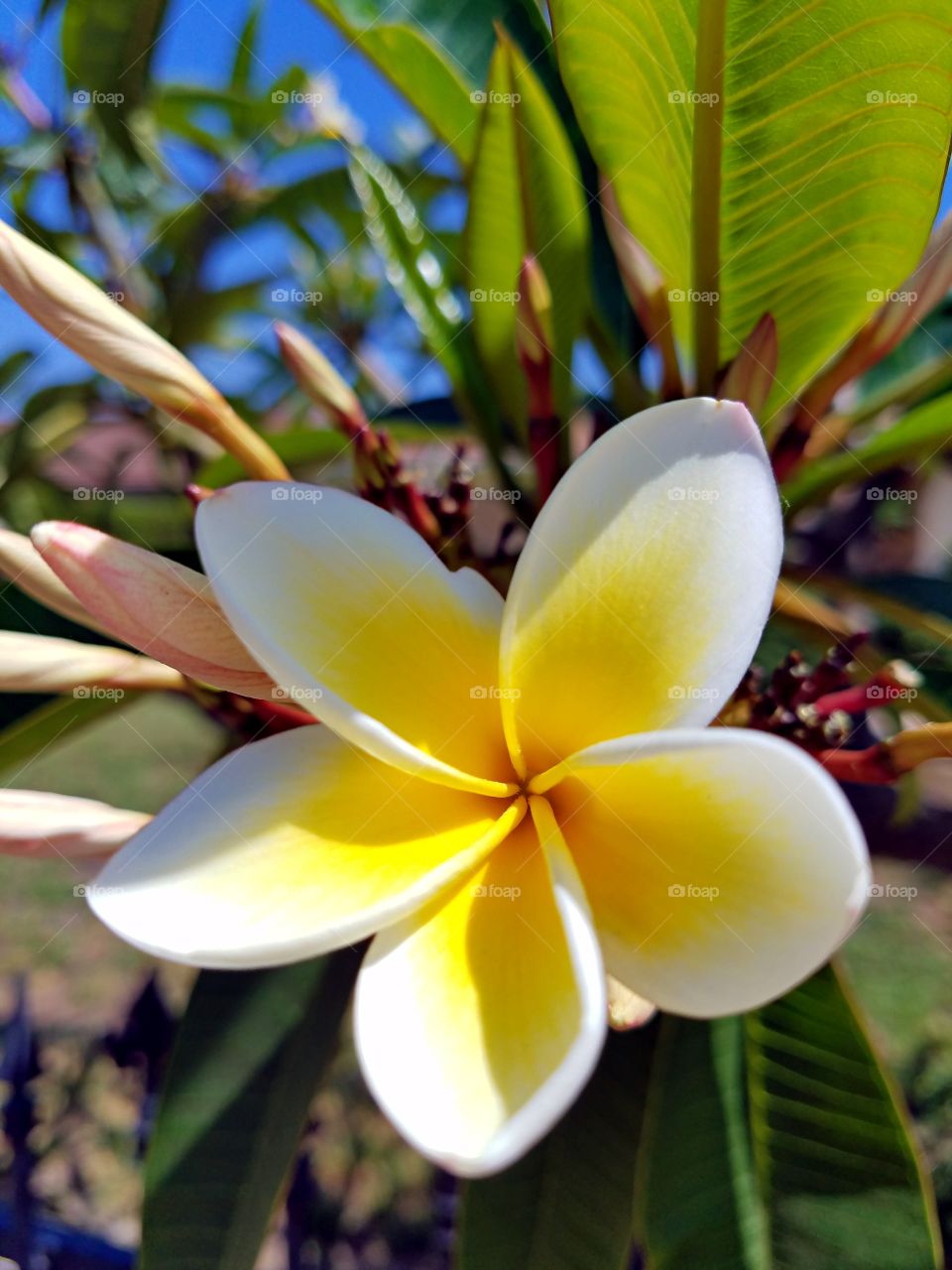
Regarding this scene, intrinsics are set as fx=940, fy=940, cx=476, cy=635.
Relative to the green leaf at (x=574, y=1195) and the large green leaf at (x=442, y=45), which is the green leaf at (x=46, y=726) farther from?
the large green leaf at (x=442, y=45)

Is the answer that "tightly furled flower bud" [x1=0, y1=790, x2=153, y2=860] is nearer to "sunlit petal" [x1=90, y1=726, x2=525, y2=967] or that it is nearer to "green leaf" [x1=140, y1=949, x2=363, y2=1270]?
"sunlit petal" [x1=90, y1=726, x2=525, y2=967]

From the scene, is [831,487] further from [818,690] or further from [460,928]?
[460,928]

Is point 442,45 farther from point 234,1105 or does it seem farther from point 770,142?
point 234,1105

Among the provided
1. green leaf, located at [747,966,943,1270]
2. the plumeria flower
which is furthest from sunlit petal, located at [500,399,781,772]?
green leaf, located at [747,966,943,1270]

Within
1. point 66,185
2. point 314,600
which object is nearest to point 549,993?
point 314,600

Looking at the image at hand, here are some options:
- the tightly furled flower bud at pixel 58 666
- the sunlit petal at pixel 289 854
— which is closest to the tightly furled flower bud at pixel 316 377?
the tightly furled flower bud at pixel 58 666

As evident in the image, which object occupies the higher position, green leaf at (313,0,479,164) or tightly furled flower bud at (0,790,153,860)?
green leaf at (313,0,479,164)

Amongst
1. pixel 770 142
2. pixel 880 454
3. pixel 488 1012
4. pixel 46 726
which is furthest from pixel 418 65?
pixel 488 1012
